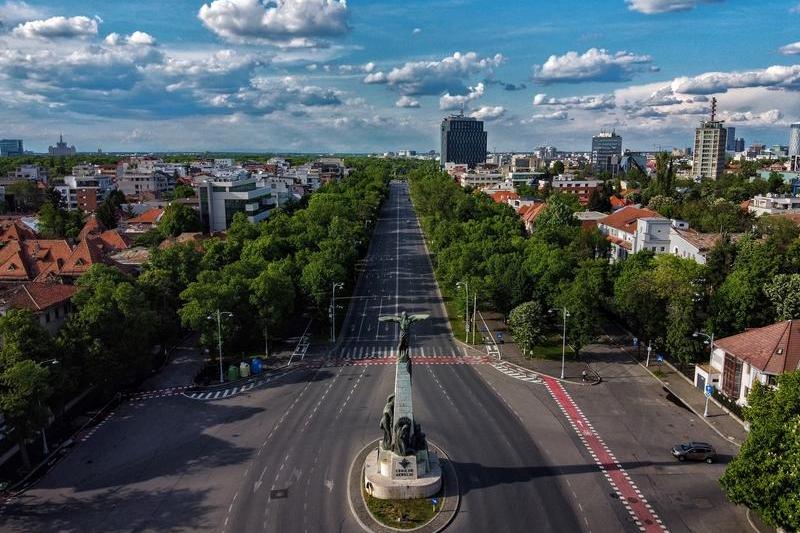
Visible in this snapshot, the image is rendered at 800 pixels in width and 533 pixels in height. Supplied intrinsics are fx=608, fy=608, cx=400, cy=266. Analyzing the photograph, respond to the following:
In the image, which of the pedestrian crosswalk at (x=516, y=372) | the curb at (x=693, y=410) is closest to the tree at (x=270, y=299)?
the pedestrian crosswalk at (x=516, y=372)

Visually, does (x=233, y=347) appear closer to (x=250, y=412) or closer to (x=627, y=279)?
(x=250, y=412)

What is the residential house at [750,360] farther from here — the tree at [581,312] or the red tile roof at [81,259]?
the red tile roof at [81,259]

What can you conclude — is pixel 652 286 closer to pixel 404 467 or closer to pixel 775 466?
pixel 775 466

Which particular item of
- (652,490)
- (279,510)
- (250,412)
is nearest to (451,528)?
(279,510)

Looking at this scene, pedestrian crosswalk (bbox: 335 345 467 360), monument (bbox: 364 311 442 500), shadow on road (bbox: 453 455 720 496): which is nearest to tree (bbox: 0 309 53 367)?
monument (bbox: 364 311 442 500)

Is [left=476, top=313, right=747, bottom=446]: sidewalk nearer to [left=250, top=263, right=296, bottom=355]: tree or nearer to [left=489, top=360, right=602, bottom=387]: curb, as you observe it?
[left=489, top=360, right=602, bottom=387]: curb

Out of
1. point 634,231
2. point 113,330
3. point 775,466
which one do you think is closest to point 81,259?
point 113,330
